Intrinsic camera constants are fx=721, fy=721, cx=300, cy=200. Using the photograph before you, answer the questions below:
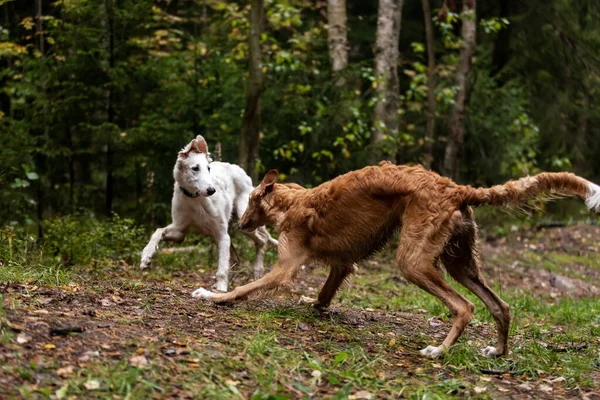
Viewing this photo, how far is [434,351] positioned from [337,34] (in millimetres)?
11541

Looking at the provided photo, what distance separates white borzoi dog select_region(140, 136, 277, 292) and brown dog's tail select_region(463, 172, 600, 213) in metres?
3.24

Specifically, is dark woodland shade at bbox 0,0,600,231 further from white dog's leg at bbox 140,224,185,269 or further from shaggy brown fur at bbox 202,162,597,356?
shaggy brown fur at bbox 202,162,597,356

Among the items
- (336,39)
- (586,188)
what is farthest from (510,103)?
(586,188)

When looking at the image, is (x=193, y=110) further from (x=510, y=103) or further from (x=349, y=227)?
(x=510, y=103)

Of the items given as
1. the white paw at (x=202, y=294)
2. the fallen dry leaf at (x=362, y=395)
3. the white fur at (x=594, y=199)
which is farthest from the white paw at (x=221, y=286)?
the white fur at (x=594, y=199)

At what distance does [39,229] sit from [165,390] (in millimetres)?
8193

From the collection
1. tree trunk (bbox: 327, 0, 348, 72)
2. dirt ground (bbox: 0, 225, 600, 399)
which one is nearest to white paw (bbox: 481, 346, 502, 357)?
dirt ground (bbox: 0, 225, 600, 399)

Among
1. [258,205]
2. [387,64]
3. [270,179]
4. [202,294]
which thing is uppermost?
[387,64]

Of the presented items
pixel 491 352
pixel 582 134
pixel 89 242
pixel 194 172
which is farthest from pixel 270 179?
pixel 582 134

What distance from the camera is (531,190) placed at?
19.9 ft

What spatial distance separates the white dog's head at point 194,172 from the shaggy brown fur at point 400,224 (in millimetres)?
892

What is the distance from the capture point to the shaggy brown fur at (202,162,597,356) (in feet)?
20.4

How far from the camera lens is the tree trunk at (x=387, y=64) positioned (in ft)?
48.4

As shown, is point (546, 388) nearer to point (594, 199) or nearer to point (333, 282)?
point (594, 199)
